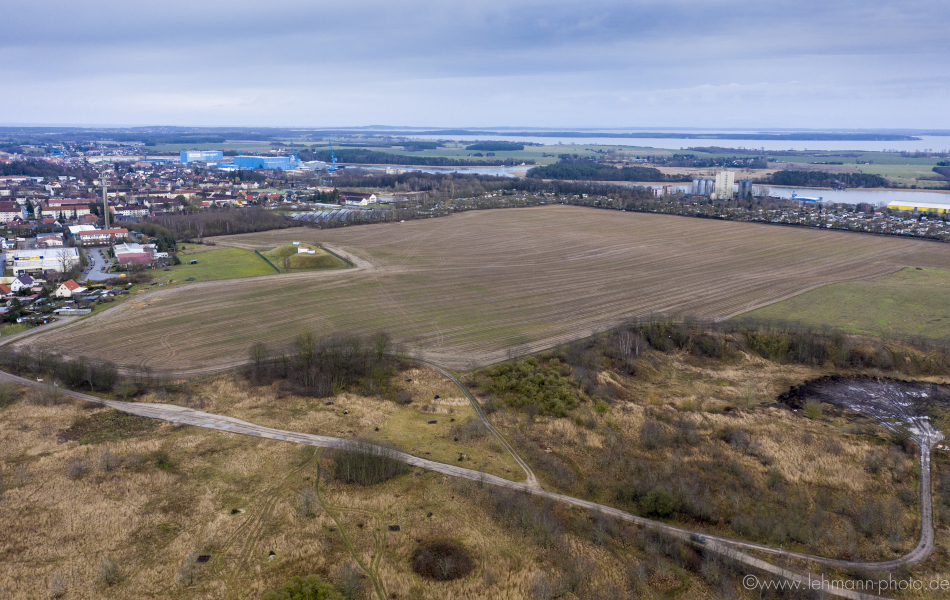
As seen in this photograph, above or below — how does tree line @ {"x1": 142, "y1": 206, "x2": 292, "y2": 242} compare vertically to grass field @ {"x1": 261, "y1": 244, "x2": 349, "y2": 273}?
above

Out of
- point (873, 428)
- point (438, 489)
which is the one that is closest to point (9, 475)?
point (438, 489)

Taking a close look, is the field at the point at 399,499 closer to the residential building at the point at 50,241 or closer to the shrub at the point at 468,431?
the shrub at the point at 468,431

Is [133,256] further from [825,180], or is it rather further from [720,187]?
[825,180]

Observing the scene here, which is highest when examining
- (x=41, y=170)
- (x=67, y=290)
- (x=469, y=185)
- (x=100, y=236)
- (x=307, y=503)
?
(x=41, y=170)

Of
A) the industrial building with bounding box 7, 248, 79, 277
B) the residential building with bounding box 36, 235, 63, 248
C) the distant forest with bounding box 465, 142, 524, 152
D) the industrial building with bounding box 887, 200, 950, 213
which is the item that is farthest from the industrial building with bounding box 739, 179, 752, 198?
the distant forest with bounding box 465, 142, 524, 152

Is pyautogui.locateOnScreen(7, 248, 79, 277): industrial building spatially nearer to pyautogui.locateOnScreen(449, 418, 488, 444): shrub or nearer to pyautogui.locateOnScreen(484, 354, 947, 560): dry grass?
pyautogui.locateOnScreen(449, 418, 488, 444): shrub

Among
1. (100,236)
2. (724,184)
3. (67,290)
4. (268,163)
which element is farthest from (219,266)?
(268,163)

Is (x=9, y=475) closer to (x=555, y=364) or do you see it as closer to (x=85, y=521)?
(x=85, y=521)
